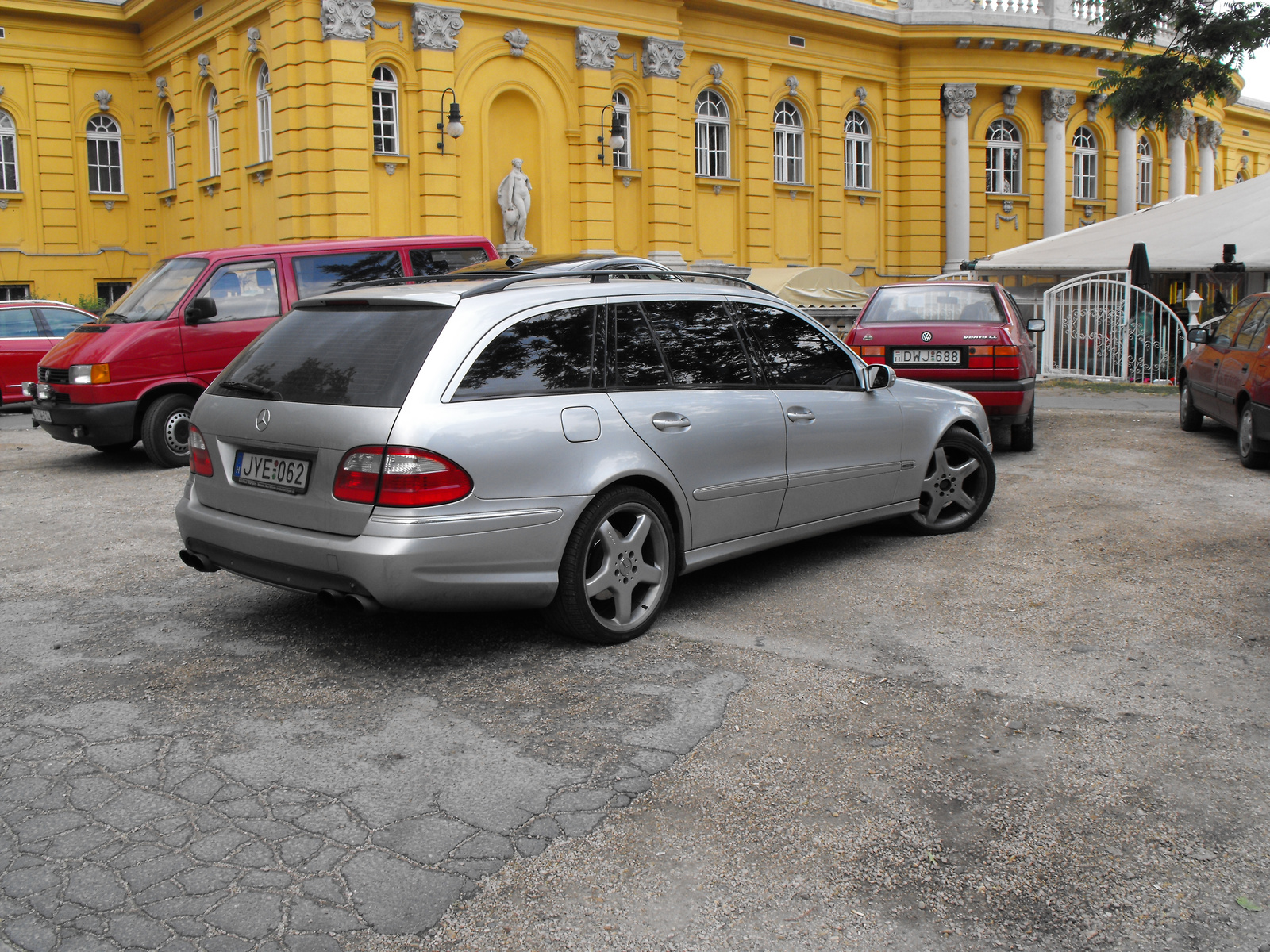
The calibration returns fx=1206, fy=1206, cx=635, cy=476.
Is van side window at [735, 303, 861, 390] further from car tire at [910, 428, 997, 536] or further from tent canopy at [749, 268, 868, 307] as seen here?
tent canopy at [749, 268, 868, 307]

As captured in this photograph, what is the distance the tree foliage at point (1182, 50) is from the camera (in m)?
23.9

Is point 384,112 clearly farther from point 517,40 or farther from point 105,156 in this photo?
point 105,156

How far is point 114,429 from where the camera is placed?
10727mm

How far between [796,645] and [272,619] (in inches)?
94.9

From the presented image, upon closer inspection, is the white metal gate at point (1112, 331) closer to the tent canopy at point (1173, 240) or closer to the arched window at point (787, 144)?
the tent canopy at point (1173, 240)

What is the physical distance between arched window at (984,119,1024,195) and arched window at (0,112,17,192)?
80.8 feet

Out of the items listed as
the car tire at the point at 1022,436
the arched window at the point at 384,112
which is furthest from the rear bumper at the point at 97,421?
the arched window at the point at 384,112

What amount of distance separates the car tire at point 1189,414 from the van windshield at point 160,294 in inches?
392

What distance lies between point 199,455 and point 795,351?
2963 mm

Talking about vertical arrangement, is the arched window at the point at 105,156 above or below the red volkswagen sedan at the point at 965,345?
above

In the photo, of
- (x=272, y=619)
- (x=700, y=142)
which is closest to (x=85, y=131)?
(x=700, y=142)

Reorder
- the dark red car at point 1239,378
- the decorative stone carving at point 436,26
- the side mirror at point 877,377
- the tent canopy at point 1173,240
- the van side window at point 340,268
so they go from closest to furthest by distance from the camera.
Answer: the side mirror at point 877,377
the dark red car at point 1239,378
the van side window at point 340,268
the tent canopy at point 1173,240
the decorative stone carving at point 436,26

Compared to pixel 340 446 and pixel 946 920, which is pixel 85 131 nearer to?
pixel 340 446

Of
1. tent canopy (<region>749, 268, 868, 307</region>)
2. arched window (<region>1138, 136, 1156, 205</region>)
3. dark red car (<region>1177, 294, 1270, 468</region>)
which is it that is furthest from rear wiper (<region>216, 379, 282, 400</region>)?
arched window (<region>1138, 136, 1156, 205</region>)
